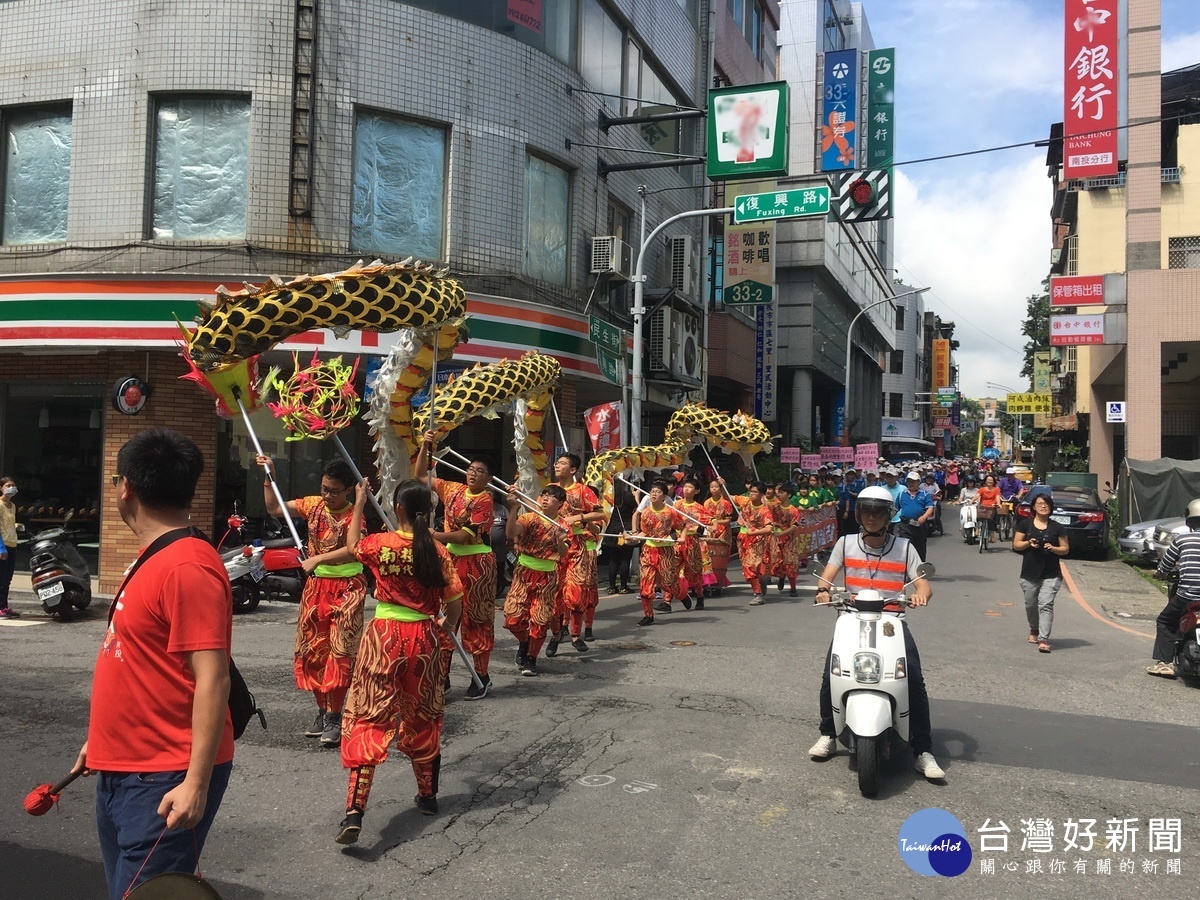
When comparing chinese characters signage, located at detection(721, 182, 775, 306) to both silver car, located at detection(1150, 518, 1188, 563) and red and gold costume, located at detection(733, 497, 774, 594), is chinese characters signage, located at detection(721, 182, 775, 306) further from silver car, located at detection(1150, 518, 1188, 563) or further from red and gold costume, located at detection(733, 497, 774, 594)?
red and gold costume, located at detection(733, 497, 774, 594)

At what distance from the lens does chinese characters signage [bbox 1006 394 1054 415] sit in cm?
4712

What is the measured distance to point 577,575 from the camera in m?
9.81

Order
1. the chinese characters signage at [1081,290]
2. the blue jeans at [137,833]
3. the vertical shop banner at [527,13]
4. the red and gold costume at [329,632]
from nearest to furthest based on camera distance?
the blue jeans at [137,833] < the red and gold costume at [329,632] < the vertical shop banner at [527,13] < the chinese characters signage at [1081,290]

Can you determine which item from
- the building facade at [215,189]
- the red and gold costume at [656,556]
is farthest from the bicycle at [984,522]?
the red and gold costume at [656,556]

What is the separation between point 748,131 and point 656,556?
7630 mm

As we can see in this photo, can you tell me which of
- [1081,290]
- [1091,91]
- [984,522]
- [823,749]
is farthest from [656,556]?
[1091,91]

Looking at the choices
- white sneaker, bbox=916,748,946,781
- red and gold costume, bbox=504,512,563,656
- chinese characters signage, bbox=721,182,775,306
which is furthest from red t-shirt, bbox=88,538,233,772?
chinese characters signage, bbox=721,182,775,306

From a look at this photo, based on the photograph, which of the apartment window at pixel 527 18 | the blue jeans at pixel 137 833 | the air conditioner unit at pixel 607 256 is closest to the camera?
the blue jeans at pixel 137 833

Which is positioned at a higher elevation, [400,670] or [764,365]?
[764,365]

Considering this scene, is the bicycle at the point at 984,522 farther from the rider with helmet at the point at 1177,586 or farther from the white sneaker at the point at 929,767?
the white sneaker at the point at 929,767

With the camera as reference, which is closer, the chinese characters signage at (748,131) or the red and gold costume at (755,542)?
the red and gold costume at (755,542)

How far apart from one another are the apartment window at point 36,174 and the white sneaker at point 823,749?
1240cm

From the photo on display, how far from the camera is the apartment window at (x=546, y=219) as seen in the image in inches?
629

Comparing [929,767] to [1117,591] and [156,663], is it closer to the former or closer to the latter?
[156,663]
